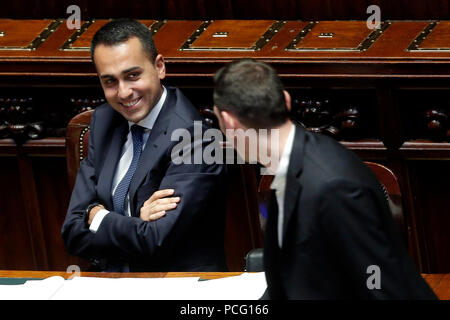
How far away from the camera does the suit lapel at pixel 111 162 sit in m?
2.96

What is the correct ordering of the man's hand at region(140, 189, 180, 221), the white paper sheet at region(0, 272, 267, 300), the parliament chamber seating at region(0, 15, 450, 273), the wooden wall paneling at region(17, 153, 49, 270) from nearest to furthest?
the white paper sheet at region(0, 272, 267, 300) → the man's hand at region(140, 189, 180, 221) → the parliament chamber seating at region(0, 15, 450, 273) → the wooden wall paneling at region(17, 153, 49, 270)

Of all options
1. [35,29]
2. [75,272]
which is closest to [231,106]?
[75,272]

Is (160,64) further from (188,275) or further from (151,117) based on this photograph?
(188,275)

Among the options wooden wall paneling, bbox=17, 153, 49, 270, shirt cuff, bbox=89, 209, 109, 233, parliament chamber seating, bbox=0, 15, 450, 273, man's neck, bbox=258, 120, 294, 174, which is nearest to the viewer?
man's neck, bbox=258, 120, 294, 174

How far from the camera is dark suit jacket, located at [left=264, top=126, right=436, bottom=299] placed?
185cm

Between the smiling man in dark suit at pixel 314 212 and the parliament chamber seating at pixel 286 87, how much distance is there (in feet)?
4.43

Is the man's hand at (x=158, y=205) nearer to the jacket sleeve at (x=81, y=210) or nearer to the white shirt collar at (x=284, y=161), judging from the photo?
the jacket sleeve at (x=81, y=210)

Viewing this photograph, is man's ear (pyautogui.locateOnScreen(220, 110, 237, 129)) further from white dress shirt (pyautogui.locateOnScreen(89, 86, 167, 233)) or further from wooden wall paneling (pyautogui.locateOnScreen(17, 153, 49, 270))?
wooden wall paneling (pyautogui.locateOnScreen(17, 153, 49, 270))

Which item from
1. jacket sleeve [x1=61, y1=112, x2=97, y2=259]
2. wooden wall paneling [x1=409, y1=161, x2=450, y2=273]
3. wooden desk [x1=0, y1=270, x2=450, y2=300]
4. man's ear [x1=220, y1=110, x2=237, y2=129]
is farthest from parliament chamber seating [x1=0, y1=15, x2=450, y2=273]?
man's ear [x1=220, y1=110, x2=237, y2=129]

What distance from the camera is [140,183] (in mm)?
2885

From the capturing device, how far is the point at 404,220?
2.67 m

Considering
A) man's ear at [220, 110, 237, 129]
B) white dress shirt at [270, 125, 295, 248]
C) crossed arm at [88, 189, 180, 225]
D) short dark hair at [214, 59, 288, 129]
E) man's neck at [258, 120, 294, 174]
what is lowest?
crossed arm at [88, 189, 180, 225]

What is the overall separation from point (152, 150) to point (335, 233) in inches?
44.7
